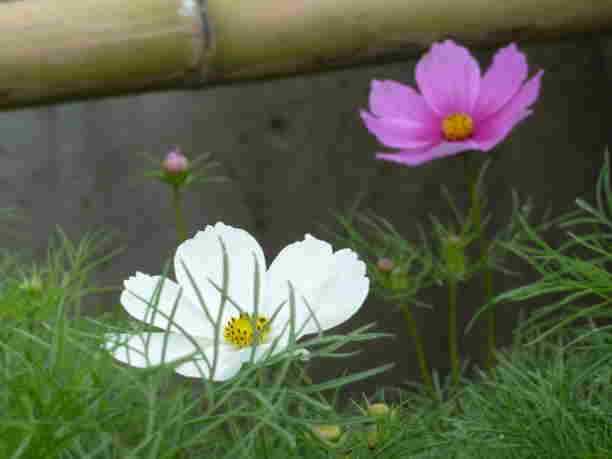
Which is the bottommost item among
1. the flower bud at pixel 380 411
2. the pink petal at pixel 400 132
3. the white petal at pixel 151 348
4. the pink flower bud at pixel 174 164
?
the flower bud at pixel 380 411

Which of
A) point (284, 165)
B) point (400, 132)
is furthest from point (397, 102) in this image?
point (284, 165)

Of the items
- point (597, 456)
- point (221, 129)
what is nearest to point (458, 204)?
point (221, 129)

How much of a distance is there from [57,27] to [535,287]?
1.59 ft

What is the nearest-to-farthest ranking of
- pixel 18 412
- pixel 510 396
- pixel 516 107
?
pixel 18 412
pixel 510 396
pixel 516 107

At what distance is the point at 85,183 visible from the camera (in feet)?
4.22

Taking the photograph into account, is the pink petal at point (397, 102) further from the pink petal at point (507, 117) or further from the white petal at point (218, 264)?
the white petal at point (218, 264)

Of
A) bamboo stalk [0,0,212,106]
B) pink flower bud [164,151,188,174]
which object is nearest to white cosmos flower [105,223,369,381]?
pink flower bud [164,151,188,174]

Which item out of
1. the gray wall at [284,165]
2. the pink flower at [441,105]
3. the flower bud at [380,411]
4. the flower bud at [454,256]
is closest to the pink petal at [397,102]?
the pink flower at [441,105]

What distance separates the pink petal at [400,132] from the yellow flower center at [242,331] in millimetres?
315

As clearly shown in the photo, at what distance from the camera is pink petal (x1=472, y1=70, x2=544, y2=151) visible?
63cm

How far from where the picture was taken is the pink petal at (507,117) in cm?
63

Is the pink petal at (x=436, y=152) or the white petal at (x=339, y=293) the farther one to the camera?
the pink petal at (x=436, y=152)

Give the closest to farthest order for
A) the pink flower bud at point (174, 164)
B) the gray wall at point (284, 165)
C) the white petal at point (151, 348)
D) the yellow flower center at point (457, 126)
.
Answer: the white petal at point (151, 348), the pink flower bud at point (174, 164), the yellow flower center at point (457, 126), the gray wall at point (284, 165)

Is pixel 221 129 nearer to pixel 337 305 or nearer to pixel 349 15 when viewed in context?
pixel 349 15
